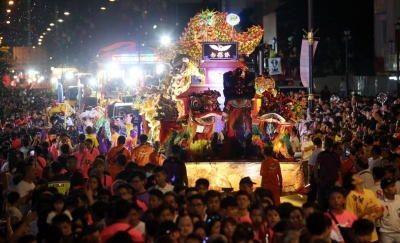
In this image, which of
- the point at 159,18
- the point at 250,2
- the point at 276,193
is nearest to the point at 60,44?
the point at 159,18

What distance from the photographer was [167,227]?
864 cm

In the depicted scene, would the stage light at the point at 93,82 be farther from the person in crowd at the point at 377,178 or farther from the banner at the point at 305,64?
the person in crowd at the point at 377,178

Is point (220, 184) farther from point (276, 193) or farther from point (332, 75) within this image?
point (332, 75)

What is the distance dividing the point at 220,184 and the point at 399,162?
6.30 meters

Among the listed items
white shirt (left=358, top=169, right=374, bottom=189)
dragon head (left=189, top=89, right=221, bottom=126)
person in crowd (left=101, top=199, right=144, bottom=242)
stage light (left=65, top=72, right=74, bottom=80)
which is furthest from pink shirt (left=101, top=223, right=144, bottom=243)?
stage light (left=65, top=72, right=74, bottom=80)

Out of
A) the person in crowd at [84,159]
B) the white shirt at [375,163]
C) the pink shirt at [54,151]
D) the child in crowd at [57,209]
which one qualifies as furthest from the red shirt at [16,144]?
the child in crowd at [57,209]

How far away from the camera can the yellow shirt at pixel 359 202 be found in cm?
1062

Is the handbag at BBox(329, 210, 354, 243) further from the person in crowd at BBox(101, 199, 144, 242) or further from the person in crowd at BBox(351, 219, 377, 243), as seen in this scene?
the person in crowd at BBox(101, 199, 144, 242)

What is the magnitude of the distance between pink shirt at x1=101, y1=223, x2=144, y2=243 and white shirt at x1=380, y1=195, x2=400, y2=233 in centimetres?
361

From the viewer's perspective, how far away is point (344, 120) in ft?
81.3

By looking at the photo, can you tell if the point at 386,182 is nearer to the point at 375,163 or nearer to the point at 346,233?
the point at 346,233

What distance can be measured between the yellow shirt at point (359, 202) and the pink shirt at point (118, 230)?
9.53ft

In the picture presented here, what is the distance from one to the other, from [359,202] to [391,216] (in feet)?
2.27

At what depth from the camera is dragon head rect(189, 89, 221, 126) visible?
63.4ft
